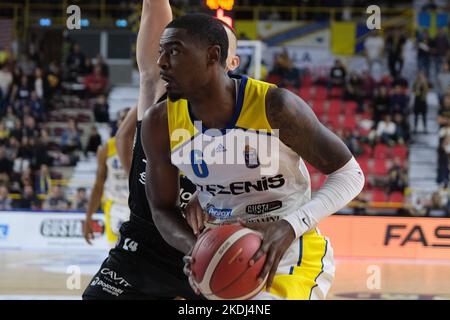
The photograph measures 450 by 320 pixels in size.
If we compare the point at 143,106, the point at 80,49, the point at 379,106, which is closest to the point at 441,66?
the point at 379,106

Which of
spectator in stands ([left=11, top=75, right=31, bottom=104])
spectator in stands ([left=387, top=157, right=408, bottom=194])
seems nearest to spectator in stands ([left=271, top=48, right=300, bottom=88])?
spectator in stands ([left=387, top=157, right=408, bottom=194])

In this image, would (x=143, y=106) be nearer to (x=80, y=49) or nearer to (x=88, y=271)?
(x=88, y=271)

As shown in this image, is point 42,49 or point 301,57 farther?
point 301,57

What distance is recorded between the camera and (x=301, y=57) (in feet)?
66.0

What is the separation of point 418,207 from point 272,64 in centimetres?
633

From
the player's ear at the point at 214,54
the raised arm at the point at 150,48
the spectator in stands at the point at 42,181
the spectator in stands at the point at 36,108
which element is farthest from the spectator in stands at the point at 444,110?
the player's ear at the point at 214,54

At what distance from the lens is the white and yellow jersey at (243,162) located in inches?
130

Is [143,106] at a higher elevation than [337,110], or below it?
higher

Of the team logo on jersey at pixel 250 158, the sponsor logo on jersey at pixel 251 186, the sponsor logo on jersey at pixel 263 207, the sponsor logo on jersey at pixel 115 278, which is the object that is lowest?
the sponsor logo on jersey at pixel 115 278

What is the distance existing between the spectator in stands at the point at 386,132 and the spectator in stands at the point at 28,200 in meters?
Answer: 6.33

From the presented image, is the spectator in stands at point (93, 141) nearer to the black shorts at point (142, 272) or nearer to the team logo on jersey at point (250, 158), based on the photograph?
the black shorts at point (142, 272)

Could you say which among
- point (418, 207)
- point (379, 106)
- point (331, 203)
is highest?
point (331, 203)

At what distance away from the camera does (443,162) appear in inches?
585
